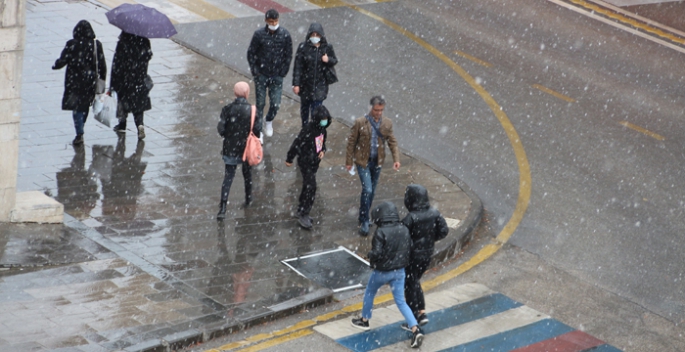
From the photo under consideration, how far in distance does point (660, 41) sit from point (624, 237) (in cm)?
914

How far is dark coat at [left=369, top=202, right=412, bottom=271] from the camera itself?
10734mm

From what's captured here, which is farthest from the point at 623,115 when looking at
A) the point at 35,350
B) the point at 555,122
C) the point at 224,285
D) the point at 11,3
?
the point at 35,350

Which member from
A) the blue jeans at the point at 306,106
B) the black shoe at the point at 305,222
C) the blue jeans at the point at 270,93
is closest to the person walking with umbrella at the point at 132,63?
the blue jeans at the point at 270,93

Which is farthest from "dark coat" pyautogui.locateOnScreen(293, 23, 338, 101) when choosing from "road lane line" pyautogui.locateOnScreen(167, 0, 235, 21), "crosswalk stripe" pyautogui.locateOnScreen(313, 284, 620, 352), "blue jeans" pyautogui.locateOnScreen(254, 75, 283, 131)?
"road lane line" pyautogui.locateOnScreen(167, 0, 235, 21)

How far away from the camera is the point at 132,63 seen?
1550 centimetres

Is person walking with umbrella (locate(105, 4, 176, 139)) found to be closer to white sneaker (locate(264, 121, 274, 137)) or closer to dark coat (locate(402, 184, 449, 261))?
white sneaker (locate(264, 121, 274, 137))

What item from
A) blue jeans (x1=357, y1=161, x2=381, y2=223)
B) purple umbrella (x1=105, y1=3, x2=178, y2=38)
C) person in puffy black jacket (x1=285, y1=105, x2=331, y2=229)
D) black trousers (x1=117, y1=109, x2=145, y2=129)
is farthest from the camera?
black trousers (x1=117, y1=109, x2=145, y2=129)

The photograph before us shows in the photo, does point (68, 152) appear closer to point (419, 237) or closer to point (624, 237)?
point (419, 237)

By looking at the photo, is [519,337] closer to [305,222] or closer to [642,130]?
[305,222]

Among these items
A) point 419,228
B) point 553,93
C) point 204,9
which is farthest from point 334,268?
point 204,9

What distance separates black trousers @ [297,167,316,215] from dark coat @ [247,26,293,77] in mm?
3074

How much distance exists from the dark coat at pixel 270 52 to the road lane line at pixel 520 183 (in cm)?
379

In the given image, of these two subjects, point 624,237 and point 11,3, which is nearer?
point 11,3

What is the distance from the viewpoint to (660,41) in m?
22.2
